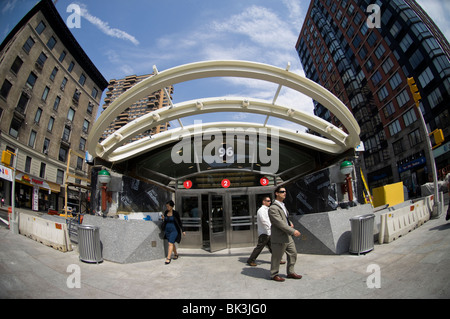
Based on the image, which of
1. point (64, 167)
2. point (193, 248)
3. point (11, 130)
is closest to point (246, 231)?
point (193, 248)

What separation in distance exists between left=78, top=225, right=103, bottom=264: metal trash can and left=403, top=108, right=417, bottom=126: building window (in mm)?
31478

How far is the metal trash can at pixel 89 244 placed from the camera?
5.43 metres

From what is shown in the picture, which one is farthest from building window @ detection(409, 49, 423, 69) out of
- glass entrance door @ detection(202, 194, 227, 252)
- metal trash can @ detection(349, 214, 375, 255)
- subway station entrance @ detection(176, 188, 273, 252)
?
glass entrance door @ detection(202, 194, 227, 252)

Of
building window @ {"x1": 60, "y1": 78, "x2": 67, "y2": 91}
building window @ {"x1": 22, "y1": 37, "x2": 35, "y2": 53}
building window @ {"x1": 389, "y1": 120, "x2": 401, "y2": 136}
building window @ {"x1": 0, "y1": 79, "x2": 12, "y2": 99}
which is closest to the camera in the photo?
building window @ {"x1": 0, "y1": 79, "x2": 12, "y2": 99}

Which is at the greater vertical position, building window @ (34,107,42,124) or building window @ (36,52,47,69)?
building window @ (36,52,47,69)

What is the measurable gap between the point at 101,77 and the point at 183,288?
40.3 metres

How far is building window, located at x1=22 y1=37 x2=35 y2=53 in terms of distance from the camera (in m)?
22.4

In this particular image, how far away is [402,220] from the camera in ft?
21.2

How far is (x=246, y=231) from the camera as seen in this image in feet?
29.0

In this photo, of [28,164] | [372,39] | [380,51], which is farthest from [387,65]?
[28,164]

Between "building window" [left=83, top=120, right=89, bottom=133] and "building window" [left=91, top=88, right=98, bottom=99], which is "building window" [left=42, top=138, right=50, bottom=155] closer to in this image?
"building window" [left=83, top=120, right=89, bottom=133]

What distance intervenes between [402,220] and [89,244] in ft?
28.9

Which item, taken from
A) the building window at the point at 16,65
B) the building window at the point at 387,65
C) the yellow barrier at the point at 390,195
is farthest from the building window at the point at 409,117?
the building window at the point at 16,65

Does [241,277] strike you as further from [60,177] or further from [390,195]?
[60,177]
